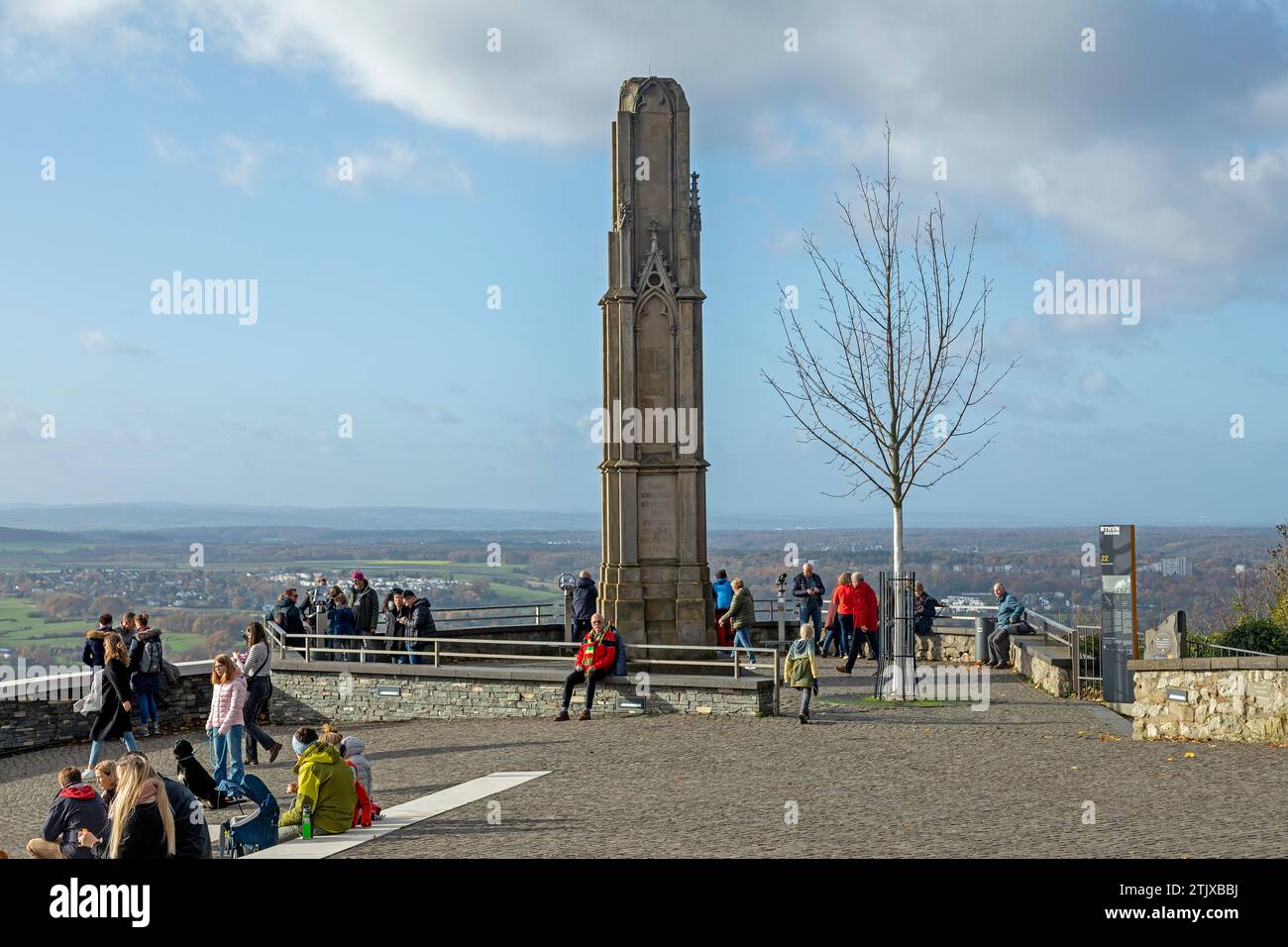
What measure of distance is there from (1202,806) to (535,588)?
71697mm

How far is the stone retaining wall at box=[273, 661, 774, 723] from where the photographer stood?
1852cm

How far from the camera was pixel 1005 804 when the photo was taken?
39.5 feet

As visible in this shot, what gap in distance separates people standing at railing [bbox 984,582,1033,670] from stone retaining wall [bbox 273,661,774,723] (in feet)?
25.0

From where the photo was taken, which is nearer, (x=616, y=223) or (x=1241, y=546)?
(x=616, y=223)

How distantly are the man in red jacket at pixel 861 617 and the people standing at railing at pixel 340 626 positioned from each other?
853 cm

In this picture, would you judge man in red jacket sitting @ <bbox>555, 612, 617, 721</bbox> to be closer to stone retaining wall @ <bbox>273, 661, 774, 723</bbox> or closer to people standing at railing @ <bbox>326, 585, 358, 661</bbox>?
stone retaining wall @ <bbox>273, 661, 774, 723</bbox>

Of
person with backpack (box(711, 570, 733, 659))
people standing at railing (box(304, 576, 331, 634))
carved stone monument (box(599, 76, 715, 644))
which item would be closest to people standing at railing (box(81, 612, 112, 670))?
people standing at railing (box(304, 576, 331, 634))

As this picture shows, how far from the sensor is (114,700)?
16188 millimetres

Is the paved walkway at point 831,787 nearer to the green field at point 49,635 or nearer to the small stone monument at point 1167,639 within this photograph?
the small stone monument at point 1167,639

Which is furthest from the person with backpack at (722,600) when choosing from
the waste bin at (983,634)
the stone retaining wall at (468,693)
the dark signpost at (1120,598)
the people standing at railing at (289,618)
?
the dark signpost at (1120,598)
